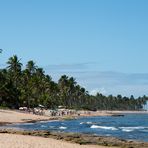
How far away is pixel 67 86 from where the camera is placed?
195 meters

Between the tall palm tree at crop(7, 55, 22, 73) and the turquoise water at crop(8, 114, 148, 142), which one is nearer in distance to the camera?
the turquoise water at crop(8, 114, 148, 142)

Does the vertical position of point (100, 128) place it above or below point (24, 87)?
below

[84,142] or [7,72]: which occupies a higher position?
[7,72]

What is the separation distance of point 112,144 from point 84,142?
234 centimetres

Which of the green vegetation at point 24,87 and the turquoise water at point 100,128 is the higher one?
the green vegetation at point 24,87

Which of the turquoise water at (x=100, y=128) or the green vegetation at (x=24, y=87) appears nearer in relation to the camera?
the turquoise water at (x=100, y=128)

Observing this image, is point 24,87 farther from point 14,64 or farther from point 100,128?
point 100,128

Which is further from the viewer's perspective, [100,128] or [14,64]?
[14,64]

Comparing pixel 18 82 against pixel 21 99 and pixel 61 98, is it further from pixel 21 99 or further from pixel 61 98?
pixel 61 98

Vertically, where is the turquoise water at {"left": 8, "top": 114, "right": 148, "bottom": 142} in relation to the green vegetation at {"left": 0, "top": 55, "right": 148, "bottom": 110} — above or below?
below

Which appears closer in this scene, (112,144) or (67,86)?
(112,144)

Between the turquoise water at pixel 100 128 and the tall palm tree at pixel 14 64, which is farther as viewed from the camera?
the tall palm tree at pixel 14 64

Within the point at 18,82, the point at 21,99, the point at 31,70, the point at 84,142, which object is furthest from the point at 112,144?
the point at 31,70

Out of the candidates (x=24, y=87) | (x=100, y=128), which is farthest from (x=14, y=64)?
(x=100, y=128)
